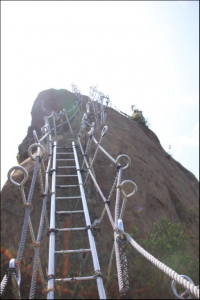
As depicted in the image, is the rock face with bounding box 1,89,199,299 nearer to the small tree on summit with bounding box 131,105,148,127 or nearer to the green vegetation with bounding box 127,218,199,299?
the green vegetation with bounding box 127,218,199,299

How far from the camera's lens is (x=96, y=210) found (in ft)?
18.9

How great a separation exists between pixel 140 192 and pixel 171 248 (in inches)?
75.9

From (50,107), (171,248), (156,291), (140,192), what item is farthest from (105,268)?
(50,107)

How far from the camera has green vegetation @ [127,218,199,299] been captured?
183 inches

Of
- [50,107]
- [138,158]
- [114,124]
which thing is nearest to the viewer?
[138,158]

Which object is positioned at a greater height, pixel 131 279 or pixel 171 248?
pixel 171 248

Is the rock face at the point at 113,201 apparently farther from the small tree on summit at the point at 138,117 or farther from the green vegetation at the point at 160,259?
the small tree on summit at the point at 138,117

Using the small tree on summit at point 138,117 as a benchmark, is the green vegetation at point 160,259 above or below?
below

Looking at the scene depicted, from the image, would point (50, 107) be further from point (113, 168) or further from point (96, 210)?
point (96, 210)

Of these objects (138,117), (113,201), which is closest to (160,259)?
(113,201)

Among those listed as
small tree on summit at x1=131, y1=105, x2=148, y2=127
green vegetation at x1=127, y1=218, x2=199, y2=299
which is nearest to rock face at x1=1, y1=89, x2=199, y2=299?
green vegetation at x1=127, y1=218, x2=199, y2=299

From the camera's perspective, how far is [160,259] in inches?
197

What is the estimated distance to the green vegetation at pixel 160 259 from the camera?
15.3ft

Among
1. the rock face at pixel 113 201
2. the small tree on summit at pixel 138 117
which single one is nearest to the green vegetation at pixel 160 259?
the rock face at pixel 113 201
